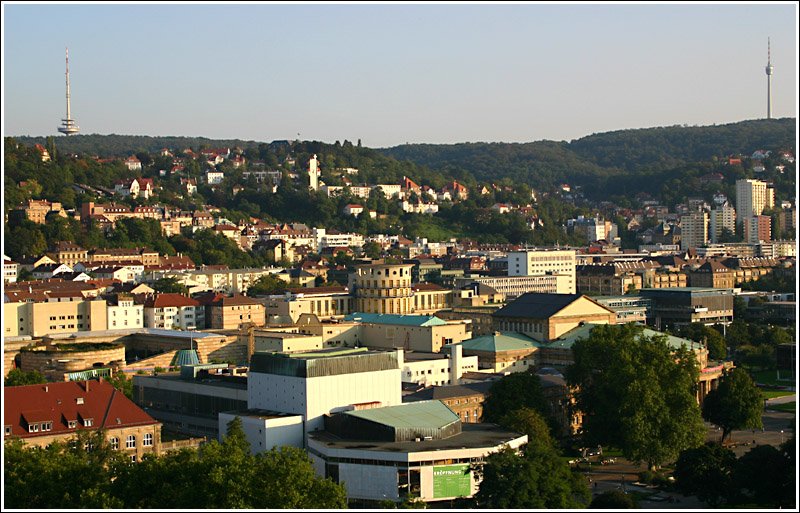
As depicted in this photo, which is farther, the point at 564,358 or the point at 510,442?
the point at 564,358

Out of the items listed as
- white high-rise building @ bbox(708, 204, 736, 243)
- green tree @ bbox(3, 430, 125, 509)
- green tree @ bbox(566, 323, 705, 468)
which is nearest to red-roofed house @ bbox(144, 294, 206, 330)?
green tree @ bbox(566, 323, 705, 468)

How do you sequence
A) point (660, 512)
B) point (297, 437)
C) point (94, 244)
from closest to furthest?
point (660, 512)
point (297, 437)
point (94, 244)

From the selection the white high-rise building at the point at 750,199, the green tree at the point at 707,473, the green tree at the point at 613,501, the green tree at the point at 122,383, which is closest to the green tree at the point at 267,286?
the green tree at the point at 122,383

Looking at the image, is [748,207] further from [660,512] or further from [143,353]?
[660,512]

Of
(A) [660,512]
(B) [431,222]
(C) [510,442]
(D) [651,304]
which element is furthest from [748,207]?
(A) [660,512]

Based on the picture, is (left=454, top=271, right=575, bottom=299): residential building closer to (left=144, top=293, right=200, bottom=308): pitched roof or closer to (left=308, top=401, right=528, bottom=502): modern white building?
(left=144, top=293, right=200, bottom=308): pitched roof

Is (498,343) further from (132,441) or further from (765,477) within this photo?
(765,477)

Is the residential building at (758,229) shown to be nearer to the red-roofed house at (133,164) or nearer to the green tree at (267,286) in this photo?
the red-roofed house at (133,164)
